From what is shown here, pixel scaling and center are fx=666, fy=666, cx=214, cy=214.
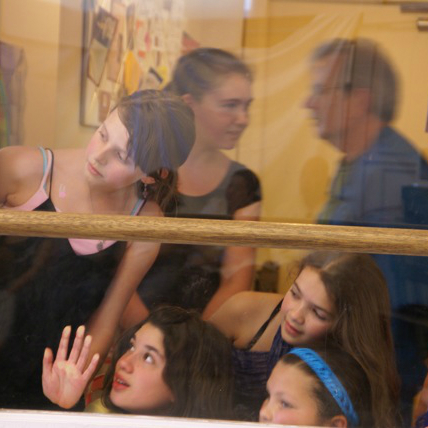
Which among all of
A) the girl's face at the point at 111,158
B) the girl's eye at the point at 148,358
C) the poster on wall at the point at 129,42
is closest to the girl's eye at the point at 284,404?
the girl's eye at the point at 148,358

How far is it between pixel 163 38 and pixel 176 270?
1.21ft

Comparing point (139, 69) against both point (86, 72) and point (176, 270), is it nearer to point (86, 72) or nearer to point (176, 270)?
point (86, 72)

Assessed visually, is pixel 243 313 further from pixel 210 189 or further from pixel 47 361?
pixel 47 361

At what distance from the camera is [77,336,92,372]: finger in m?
1.11

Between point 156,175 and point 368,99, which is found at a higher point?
point 368,99

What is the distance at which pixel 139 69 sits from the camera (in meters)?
1.04

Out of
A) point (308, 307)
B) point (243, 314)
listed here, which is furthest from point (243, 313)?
point (308, 307)

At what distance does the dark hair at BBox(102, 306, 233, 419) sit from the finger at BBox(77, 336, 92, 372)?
44 millimetres

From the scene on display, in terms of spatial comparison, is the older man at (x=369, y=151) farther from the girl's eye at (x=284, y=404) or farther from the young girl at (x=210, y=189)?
the girl's eye at (x=284, y=404)

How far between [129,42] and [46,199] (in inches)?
11.2

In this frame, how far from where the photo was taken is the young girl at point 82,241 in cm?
105

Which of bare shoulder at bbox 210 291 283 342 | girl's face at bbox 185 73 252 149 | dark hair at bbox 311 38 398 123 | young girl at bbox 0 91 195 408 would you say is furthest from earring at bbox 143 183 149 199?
Answer: dark hair at bbox 311 38 398 123

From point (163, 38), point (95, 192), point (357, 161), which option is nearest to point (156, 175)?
point (95, 192)

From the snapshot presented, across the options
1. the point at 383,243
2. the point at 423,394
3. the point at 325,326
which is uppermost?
the point at 383,243
